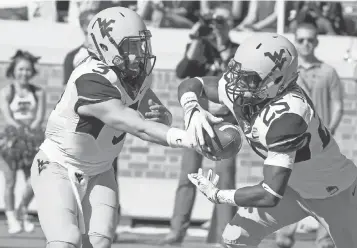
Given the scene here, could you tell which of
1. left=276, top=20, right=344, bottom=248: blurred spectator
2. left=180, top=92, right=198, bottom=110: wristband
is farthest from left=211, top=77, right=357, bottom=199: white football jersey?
left=276, top=20, right=344, bottom=248: blurred spectator

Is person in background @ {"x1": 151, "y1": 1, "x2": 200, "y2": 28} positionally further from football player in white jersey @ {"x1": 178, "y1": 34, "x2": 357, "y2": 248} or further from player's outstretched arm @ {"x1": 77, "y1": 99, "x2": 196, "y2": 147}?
player's outstretched arm @ {"x1": 77, "y1": 99, "x2": 196, "y2": 147}

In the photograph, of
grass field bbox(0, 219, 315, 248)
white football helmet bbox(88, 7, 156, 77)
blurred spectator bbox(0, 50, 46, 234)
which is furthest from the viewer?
blurred spectator bbox(0, 50, 46, 234)

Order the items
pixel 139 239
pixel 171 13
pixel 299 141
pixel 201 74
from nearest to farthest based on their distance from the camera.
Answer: pixel 299 141
pixel 201 74
pixel 139 239
pixel 171 13

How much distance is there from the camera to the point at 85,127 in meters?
5.76

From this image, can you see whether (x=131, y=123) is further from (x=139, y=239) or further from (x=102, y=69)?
(x=139, y=239)

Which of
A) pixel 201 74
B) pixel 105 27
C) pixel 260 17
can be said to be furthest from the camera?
pixel 260 17

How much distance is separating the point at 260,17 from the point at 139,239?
283 centimetres

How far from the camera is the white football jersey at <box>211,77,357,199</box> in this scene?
5.59 m

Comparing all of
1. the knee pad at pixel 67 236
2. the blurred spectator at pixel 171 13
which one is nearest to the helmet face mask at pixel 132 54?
the knee pad at pixel 67 236

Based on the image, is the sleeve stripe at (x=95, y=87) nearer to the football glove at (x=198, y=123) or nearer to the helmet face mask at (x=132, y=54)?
the helmet face mask at (x=132, y=54)

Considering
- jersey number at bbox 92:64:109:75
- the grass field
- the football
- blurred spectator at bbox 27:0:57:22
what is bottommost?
the grass field

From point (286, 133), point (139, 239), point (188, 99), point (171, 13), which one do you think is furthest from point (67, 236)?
point (171, 13)

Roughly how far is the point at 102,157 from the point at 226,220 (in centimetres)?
270

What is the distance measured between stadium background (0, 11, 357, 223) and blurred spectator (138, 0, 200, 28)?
22cm
